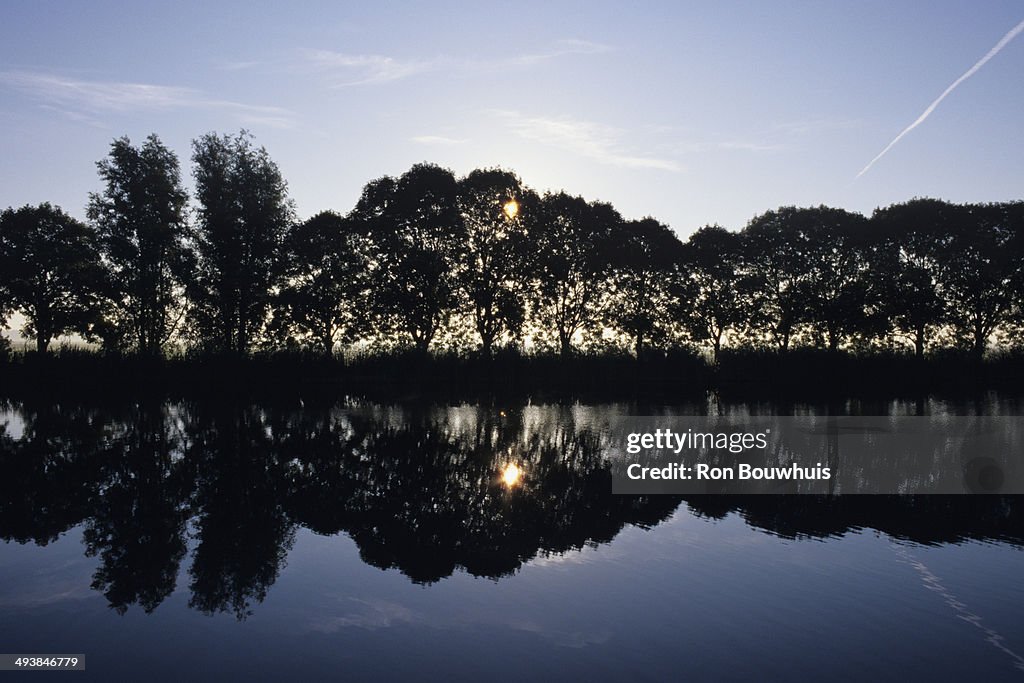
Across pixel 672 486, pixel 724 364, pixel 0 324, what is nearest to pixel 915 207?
pixel 724 364

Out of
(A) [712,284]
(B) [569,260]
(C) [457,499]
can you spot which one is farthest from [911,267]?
(C) [457,499]

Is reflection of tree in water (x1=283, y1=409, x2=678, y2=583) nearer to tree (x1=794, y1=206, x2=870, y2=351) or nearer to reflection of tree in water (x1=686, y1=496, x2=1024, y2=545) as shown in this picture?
reflection of tree in water (x1=686, y1=496, x2=1024, y2=545)

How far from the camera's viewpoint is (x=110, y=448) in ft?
71.4

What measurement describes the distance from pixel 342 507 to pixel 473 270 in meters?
46.4

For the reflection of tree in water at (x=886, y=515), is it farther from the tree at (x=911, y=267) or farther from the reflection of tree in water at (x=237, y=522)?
the tree at (x=911, y=267)

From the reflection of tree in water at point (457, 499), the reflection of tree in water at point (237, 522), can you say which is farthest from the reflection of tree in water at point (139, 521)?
the reflection of tree in water at point (457, 499)

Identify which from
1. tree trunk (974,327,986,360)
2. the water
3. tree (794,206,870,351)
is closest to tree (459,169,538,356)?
tree (794,206,870,351)

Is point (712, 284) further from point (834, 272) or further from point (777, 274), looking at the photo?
point (834, 272)

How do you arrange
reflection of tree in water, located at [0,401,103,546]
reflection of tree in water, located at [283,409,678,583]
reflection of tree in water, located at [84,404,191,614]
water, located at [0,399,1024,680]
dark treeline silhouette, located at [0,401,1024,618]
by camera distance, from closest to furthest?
water, located at [0,399,1024,680]
reflection of tree in water, located at [84,404,191,614]
dark treeline silhouette, located at [0,401,1024,618]
reflection of tree in water, located at [283,409,678,583]
reflection of tree in water, located at [0,401,103,546]

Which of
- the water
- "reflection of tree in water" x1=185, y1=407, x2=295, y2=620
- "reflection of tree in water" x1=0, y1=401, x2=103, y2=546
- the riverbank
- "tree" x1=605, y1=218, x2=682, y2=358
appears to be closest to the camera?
the water

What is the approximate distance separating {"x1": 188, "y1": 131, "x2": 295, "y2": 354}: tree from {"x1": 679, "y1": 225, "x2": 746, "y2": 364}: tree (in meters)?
33.5

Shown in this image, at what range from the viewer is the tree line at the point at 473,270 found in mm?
60156

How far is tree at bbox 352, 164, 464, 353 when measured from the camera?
59.0 meters

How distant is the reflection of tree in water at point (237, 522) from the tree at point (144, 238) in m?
42.4
